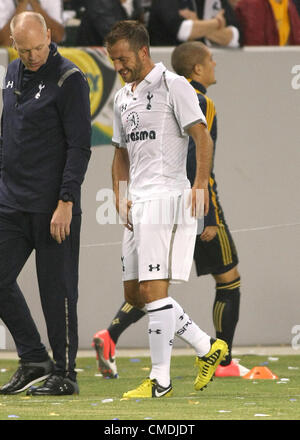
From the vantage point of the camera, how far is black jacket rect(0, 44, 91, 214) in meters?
6.65

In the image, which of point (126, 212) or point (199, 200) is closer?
point (199, 200)

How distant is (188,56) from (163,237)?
167 centimetres

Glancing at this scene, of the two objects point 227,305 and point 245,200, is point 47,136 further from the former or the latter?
point 245,200

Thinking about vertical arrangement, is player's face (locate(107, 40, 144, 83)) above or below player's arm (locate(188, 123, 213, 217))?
above

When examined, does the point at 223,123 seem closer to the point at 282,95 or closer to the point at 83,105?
the point at 282,95

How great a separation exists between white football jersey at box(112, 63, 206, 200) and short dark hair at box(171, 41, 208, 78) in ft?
3.79

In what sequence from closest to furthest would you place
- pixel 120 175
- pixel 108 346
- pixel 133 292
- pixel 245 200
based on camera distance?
pixel 133 292, pixel 120 175, pixel 108 346, pixel 245 200

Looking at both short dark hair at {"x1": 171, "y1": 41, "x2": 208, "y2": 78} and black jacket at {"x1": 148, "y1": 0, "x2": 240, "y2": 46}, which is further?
black jacket at {"x1": 148, "y1": 0, "x2": 240, "y2": 46}

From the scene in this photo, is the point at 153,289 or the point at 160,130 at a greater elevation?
the point at 160,130

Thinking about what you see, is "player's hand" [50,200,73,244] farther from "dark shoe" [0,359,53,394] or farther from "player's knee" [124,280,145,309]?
"dark shoe" [0,359,53,394]

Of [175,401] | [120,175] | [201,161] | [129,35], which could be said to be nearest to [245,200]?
[120,175]

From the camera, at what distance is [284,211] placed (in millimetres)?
9656

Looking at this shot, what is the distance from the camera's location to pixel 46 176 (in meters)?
6.71

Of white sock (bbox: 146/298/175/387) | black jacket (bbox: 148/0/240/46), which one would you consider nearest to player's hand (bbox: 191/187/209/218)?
white sock (bbox: 146/298/175/387)
